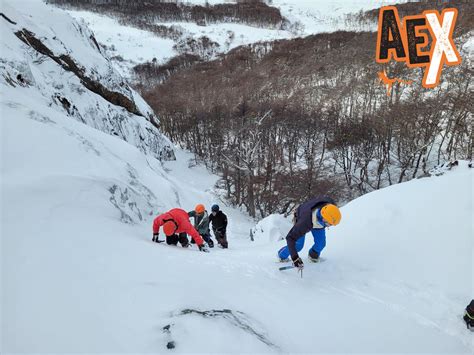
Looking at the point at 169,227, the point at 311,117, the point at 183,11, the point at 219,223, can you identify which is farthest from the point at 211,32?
the point at 169,227

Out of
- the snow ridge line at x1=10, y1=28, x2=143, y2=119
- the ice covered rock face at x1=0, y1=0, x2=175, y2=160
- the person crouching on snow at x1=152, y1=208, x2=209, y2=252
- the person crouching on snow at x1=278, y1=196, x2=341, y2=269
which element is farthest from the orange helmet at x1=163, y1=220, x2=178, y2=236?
the snow ridge line at x1=10, y1=28, x2=143, y2=119

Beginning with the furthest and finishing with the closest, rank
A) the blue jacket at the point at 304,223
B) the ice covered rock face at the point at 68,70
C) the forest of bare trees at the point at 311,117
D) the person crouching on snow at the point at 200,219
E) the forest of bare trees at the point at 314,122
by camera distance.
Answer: the forest of bare trees at the point at 311,117, the forest of bare trees at the point at 314,122, the ice covered rock face at the point at 68,70, the person crouching on snow at the point at 200,219, the blue jacket at the point at 304,223

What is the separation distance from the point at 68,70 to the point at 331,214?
1761cm

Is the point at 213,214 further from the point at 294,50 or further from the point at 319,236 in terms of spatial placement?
the point at 294,50

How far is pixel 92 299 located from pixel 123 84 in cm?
2169

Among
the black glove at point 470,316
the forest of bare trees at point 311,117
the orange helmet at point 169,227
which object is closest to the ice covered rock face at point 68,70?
the orange helmet at point 169,227

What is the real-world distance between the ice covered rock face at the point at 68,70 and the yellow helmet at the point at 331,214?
33.9 feet

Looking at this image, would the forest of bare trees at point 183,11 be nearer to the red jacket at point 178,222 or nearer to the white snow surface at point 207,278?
the red jacket at point 178,222

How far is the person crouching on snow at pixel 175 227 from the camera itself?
240 inches

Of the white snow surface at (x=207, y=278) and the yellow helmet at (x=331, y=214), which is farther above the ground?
the yellow helmet at (x=331, y=214)

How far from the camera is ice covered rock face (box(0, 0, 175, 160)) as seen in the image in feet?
40.4

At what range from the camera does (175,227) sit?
617 centimetres

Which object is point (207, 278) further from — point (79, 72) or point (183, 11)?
point (183, 11)

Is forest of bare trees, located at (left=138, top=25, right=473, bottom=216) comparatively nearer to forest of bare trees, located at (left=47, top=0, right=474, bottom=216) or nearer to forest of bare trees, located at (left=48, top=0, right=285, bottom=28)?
forest of bare trees, located at (left=47, top=0, right=474, bottom=216)
